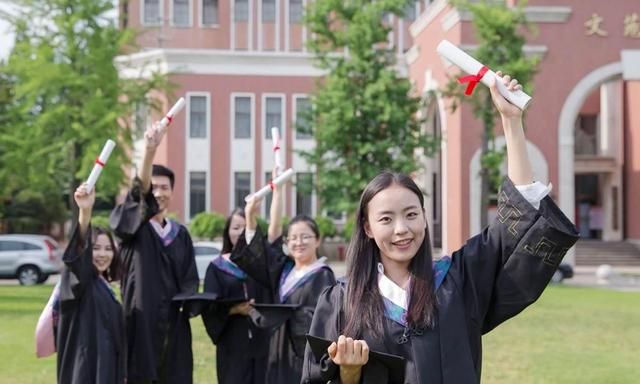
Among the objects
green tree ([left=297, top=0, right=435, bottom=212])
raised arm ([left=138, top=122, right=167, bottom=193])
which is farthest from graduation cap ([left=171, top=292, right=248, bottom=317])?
green tree ([left=297, top=0, right=435, bottom=212])

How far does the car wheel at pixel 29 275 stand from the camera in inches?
844

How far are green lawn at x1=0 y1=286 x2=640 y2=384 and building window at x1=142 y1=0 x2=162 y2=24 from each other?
21876 mm

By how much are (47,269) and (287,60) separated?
15.2 metres

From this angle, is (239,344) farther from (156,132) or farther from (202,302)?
(156,132)

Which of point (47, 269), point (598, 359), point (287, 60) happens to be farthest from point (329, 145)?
point (598, 359)

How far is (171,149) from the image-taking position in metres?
33.4

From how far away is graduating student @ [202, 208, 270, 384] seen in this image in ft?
20.3

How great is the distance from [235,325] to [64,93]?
1709 centimetres

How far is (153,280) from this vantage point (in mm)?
5770

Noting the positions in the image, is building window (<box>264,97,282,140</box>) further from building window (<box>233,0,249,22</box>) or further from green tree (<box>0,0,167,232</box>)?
green tree (<box>0,0,167,232</box>)

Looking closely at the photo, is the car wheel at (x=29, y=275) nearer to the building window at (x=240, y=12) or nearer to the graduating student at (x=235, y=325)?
the graduating student at (x=235, y=325)

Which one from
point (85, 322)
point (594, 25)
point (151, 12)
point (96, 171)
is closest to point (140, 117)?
point (594, 25)

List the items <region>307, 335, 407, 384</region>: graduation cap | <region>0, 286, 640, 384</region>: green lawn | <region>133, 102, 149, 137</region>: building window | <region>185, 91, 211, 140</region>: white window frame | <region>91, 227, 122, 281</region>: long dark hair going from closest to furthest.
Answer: <region>307, 335, 407, 384</region>: graduation cap < <region>91, 227, 122, 281</region>: long dark hair < <region>0, 286, 640, 384</region>: green lawn < <region>133, 102, 149, 137</region>: building window < <region>185, 91, 211, 140</region>: white window frame

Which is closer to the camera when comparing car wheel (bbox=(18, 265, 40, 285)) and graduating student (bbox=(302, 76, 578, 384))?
graduating student (bbox=(302, 76, 578, 384))
